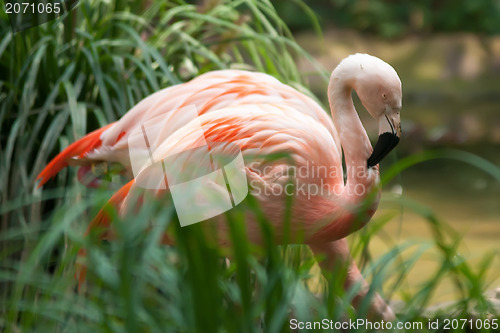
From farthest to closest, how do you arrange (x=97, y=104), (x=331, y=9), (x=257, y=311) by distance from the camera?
(x=331, y=9)
(x=97, y=104)
(x=257, y=311)

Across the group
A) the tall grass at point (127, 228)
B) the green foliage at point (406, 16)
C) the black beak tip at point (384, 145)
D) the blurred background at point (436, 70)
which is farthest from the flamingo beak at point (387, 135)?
the green foliage at point (406, 16)

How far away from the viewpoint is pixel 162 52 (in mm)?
2568

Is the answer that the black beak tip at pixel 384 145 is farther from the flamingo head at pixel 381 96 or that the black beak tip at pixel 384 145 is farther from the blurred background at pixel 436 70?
the blurred background at pixel 436 70

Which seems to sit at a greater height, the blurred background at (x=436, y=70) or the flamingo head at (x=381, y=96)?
the flamingo head at (x=381, y=96)

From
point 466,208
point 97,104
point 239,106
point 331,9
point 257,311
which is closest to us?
point 257,311

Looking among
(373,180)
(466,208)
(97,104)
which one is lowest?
(466,208)

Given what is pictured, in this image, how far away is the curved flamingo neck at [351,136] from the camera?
171 cm

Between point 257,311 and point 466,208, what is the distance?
11.7 ft

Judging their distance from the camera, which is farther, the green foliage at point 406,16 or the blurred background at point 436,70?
the green foliage at point 406,16

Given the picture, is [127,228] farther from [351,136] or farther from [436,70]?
[436,70]

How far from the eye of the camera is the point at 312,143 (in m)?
1.75

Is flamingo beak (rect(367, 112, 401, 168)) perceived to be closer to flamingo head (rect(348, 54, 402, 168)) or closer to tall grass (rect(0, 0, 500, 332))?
flamingo head (rect(348, 54, 402, 168))

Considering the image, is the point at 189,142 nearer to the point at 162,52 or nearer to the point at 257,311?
the point at 257,311

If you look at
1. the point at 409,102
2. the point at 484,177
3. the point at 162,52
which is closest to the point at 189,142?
the point at 162,52
